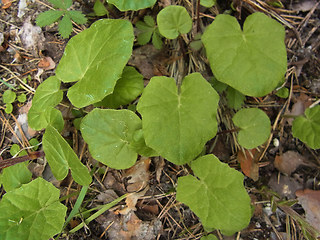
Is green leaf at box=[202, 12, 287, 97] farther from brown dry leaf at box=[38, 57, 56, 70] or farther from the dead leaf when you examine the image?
brown dry leaf at box=[38, 57, 56, 70]

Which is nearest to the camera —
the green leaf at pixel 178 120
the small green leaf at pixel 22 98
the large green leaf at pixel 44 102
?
the green leaf at pixel 178 120

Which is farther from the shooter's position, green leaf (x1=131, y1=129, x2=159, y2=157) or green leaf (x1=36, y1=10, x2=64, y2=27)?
green leaf (x1=36, y1=10, x2=64, y2=27)

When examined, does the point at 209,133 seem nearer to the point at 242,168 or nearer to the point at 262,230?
the point at 242,168

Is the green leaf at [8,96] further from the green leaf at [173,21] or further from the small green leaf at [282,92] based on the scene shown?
the small green leaf at [282,92]

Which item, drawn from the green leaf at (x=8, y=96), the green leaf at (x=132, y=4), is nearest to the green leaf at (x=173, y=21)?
the green leaf at (x=132, y=4)

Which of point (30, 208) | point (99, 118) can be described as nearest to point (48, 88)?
point (99, 118)

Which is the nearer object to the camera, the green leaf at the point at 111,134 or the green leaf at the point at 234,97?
the green leaf at the point at 111,134

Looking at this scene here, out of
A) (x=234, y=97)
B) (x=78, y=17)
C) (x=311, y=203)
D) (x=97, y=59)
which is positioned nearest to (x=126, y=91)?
(x=97, y=59)

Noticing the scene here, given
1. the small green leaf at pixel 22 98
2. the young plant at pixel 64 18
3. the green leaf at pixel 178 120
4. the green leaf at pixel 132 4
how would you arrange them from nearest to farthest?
the green leaf at pixel 178 120 < the green leaf at pixel 132 4 < the young plant at pixel 64 18 < the small green leaf at pixel 22 98

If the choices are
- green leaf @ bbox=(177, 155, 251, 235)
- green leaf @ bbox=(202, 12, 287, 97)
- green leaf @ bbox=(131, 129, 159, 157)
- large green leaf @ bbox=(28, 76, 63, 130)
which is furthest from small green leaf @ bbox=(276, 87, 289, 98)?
large green leaf @ bbox=(28, 76, 63, 130)
